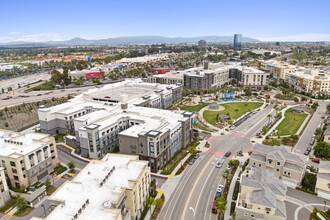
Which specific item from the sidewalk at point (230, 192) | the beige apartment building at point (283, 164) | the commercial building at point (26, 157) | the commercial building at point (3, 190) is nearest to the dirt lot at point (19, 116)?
the commercial building at point (26, 157)

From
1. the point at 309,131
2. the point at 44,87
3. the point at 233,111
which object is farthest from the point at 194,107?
the point at 44,87

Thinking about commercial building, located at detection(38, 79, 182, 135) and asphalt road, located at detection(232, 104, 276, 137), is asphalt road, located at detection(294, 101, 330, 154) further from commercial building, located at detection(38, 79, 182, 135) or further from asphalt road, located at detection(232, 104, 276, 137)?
commercial building, located at detection(38, 79, 182, 135)

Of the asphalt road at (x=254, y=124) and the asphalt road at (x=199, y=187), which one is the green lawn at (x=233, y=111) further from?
the asphalt road at (x=199, y=187)

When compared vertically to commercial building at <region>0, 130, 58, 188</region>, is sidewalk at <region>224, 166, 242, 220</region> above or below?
below

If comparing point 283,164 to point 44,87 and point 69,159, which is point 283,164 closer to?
point 69,159

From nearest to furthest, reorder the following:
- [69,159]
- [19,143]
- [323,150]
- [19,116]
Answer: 1. [19,143]
2. [323,150]
3. [69,159]
4. [19,116]

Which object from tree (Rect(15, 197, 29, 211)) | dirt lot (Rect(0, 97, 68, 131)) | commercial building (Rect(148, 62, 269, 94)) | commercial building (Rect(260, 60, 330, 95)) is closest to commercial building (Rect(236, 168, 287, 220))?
tree (Rect(15, 197, 29, 211))

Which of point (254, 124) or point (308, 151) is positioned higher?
point (308, 151)
